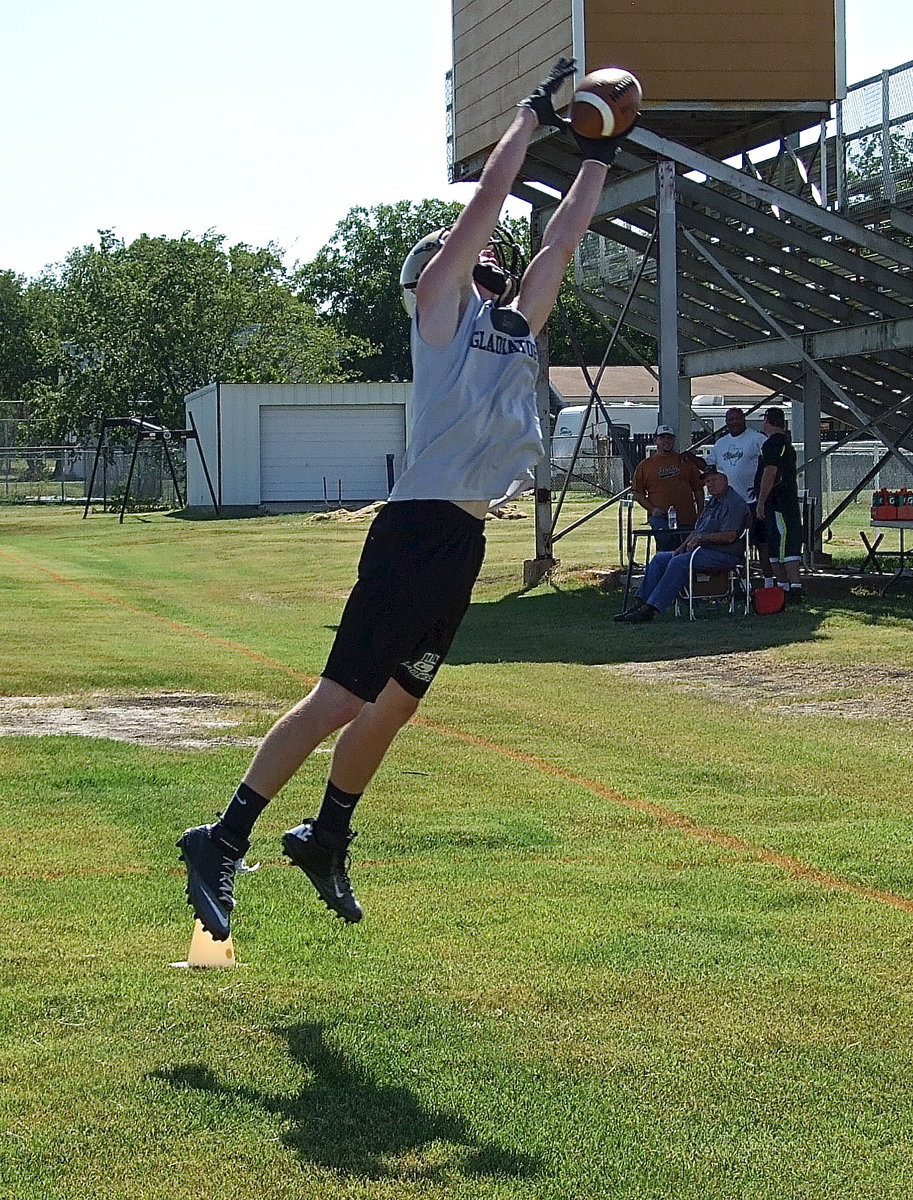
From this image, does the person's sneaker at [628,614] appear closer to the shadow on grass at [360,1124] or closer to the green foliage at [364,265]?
the shadow on grass at [360,1124]

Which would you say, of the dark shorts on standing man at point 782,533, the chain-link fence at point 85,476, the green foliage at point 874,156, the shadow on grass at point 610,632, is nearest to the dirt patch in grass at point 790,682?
the shadow on grass at point 610,632

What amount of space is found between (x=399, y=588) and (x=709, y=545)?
12.3 meters

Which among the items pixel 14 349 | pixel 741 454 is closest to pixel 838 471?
pixel 741 454

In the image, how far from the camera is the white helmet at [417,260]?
15.8 ft

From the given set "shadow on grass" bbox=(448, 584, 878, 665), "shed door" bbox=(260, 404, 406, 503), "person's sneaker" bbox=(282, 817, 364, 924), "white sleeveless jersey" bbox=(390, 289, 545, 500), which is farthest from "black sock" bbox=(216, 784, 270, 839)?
"shed door" bbox=(260, 404, 406, 503)

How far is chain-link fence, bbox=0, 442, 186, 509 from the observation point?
54.8 meters

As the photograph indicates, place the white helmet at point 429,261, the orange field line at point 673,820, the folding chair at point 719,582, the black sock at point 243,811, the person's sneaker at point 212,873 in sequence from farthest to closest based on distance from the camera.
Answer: the folding chair at point 719,582 → the orange field line at point 673,820 → the white helmet at point 429,261 → the black sock at point 243,811 → the person's sneaker at point 212,873

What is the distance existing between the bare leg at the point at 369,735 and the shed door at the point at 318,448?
1762 inches

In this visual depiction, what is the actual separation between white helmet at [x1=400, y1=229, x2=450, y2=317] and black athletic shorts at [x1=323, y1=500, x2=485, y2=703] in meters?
0.68

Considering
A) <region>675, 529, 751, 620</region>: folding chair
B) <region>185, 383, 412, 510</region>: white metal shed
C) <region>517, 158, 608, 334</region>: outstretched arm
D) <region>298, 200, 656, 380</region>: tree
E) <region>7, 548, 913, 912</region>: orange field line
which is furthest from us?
<region>298, 200, 656, 380</region>: tree

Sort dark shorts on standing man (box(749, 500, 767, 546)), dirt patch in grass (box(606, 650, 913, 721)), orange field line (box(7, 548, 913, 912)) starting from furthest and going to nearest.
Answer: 1. dark shorts on standing man (box(749, 500, 767, 546))
2. dirt patch in grass (box(606, 650, 913, 721))
3. orange field line (box(7, 548, 913, 912))

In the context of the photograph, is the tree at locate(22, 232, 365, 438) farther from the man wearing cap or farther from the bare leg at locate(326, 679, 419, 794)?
the bare leg at locate(326, 679, 419, 794)

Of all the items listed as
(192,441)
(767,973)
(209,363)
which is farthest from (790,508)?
(209,363)

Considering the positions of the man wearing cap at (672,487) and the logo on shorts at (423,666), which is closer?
the logo on shorts at (423,666)
